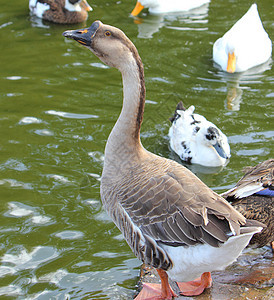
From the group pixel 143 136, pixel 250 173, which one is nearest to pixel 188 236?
pixel 250 173

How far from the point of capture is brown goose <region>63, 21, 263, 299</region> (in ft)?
11.6

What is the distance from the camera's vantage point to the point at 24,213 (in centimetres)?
545

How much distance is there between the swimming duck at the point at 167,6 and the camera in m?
10.8

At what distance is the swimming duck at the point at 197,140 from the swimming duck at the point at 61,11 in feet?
15.7

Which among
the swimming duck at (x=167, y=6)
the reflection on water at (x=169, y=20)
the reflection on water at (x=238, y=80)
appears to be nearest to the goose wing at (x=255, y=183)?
the reflection on water at (x=238, y=80)

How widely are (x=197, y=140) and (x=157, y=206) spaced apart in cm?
320

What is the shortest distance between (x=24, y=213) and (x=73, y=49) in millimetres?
4900

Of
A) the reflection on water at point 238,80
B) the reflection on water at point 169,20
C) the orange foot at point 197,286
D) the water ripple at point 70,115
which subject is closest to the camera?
the orange foot at point 197,286

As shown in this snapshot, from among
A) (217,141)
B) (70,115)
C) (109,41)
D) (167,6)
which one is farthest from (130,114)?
(167,6)

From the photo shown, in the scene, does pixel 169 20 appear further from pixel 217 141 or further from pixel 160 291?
pixel 160 291

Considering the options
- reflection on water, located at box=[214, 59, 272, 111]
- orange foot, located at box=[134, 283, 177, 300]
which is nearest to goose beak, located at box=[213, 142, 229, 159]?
reflection on water, located at box=[214, 59, 272, 111]

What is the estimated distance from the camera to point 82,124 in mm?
7164

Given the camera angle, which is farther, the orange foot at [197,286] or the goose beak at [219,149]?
the goose beak at [219,149]

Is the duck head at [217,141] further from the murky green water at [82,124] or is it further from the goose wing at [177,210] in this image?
the goose wing at [177,210]
